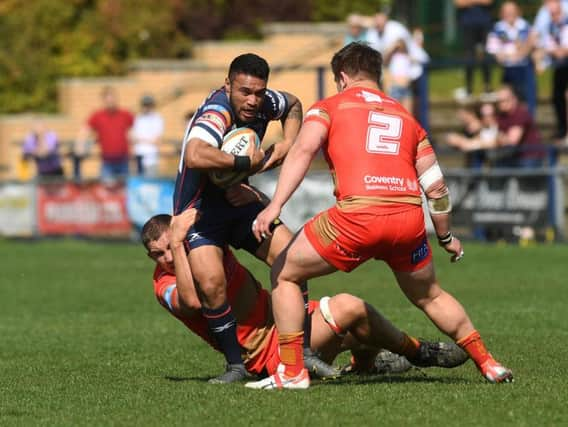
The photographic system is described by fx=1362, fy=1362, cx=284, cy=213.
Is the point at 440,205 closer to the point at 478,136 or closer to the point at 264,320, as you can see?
the point at 264,320

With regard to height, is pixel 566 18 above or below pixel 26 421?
above

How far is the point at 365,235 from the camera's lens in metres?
7.38

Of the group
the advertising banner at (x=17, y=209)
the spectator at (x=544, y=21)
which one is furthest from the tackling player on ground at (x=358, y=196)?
the advertising banner at (x=17, y=209)

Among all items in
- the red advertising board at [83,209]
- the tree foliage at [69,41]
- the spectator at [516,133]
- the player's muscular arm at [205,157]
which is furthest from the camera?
the tree foliage at [69,41]

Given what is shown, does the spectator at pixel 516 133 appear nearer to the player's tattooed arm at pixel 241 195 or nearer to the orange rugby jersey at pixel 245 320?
the player's tattooed arm at pixel 241 195

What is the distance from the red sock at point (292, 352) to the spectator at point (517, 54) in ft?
44.2

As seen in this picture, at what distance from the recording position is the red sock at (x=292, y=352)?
7.57 metres

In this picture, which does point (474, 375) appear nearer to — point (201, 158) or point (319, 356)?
point (319, 356)

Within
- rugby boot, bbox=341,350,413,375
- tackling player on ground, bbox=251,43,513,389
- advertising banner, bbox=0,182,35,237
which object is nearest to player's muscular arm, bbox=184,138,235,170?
tackling player on ground, bbox=251,43,513,389

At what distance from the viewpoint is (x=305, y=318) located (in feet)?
26.6

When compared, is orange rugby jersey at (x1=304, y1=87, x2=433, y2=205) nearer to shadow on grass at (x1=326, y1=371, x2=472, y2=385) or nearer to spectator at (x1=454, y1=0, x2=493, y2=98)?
shadow on grass at (x1=326, y1=371, x2=472, y2=385)

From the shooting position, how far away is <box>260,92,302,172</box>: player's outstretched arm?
339 inches

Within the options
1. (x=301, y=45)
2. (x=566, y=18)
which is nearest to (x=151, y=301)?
(x=566, y=18)

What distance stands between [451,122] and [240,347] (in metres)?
15.4
